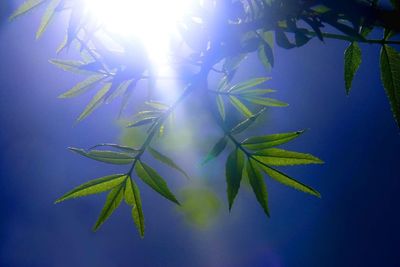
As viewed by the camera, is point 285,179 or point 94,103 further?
point 94,103

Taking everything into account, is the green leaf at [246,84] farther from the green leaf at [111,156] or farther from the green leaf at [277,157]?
the green leaf at [111,156]

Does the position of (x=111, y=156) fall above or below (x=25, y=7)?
below

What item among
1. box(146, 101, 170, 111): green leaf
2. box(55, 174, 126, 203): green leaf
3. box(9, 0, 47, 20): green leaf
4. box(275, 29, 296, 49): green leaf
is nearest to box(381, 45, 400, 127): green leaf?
box(275, 29, 296, 49): green leaf

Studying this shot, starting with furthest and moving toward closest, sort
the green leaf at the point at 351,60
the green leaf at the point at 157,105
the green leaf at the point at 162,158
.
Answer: the green leaf at the point at 157,105 < the green leaf at the point at 162,158 < the green leaf at the point at 351,60

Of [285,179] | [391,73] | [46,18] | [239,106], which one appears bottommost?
[285,179]

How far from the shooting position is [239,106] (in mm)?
1340

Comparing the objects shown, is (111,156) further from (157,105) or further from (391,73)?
(391,73)

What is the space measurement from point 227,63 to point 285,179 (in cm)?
33

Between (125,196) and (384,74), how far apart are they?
0.72 meters

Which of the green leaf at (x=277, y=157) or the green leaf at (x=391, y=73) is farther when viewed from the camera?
the green leaf at (x=277, y=157)

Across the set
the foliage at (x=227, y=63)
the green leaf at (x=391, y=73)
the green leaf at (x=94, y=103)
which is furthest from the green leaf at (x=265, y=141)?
the green leaf at (x=94, y=103)

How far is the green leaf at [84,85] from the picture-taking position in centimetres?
119

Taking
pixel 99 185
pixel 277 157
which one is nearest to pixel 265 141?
pixel 277 157

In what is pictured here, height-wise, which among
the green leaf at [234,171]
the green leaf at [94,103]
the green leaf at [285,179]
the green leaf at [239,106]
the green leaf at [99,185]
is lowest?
the green leaf at [285,179]
